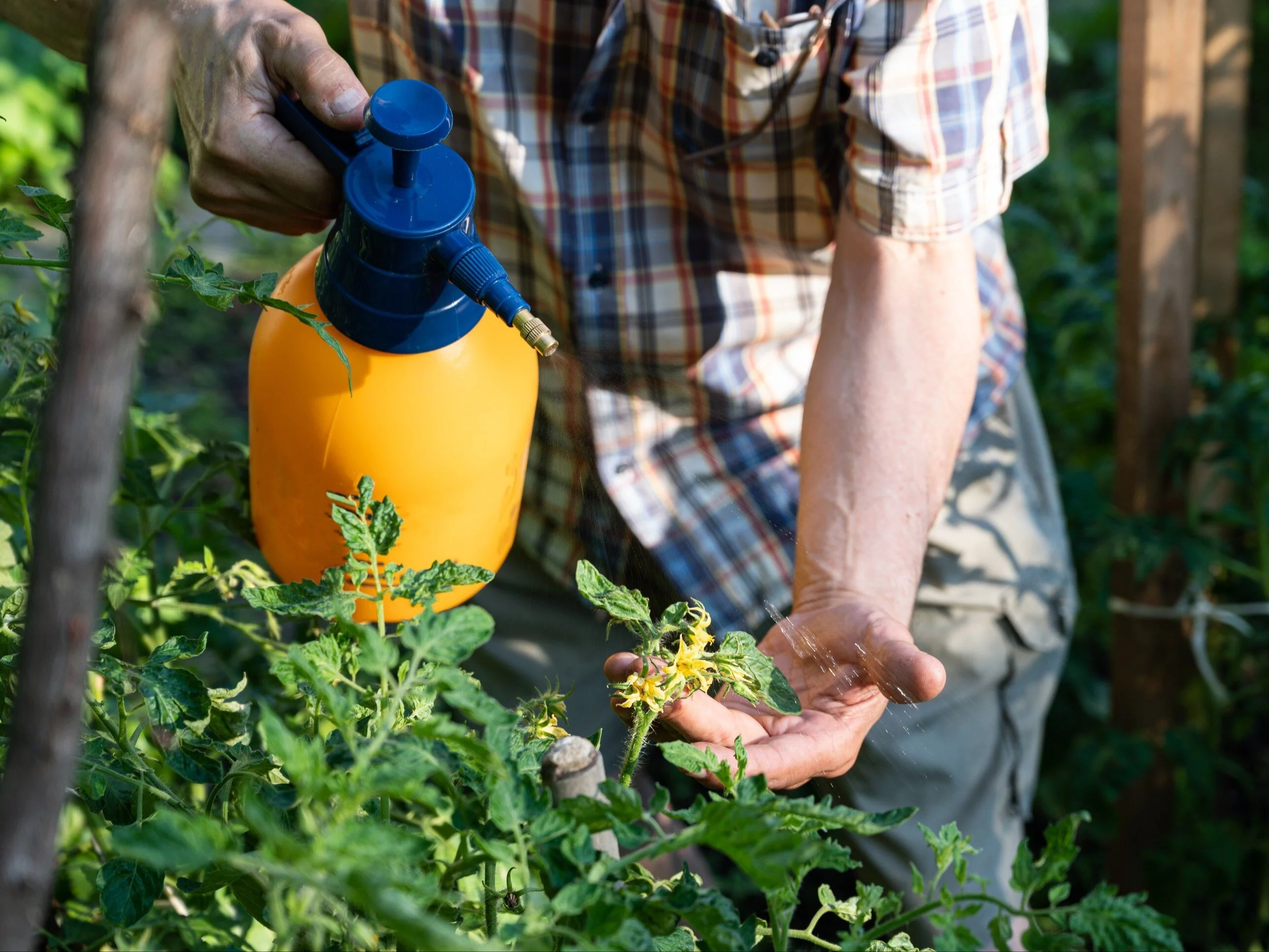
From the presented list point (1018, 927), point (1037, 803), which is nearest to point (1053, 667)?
point (1018, 927)

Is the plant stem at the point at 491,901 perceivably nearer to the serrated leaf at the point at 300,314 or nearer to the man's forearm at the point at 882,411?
the serrated leaf at the point at 300,314

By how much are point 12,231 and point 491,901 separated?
0.50 m

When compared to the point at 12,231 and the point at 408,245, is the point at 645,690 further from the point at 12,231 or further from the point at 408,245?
the point at 12,231

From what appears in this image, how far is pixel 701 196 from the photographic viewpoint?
4.59 ft

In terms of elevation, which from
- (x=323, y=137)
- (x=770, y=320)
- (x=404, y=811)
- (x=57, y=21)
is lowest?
(x=404, y=811)

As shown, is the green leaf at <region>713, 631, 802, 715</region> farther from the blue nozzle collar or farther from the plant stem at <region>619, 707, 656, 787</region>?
the blue nozzle collar

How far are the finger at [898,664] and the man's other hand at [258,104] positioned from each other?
1.91ft

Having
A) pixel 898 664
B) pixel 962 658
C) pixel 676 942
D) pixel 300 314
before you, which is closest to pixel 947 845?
pixel 676 942

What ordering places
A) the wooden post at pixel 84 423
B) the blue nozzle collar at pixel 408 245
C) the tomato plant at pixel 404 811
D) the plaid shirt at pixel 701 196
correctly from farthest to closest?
the plaid shirt at pixel 701 196 < the blue nozzle collar at pixel 408 245 < the tomato plant at pixel 404 811 < the wooden post at pixel 84 423

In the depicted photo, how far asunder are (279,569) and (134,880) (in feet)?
1.38

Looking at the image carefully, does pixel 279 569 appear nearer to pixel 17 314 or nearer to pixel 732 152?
pixel 17 314

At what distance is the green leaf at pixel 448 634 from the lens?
0.58 meters

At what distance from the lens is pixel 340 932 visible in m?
0.60

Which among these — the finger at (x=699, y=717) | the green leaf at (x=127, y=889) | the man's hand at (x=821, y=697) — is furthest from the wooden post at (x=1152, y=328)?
the green leaf at (x=127, y=889)
